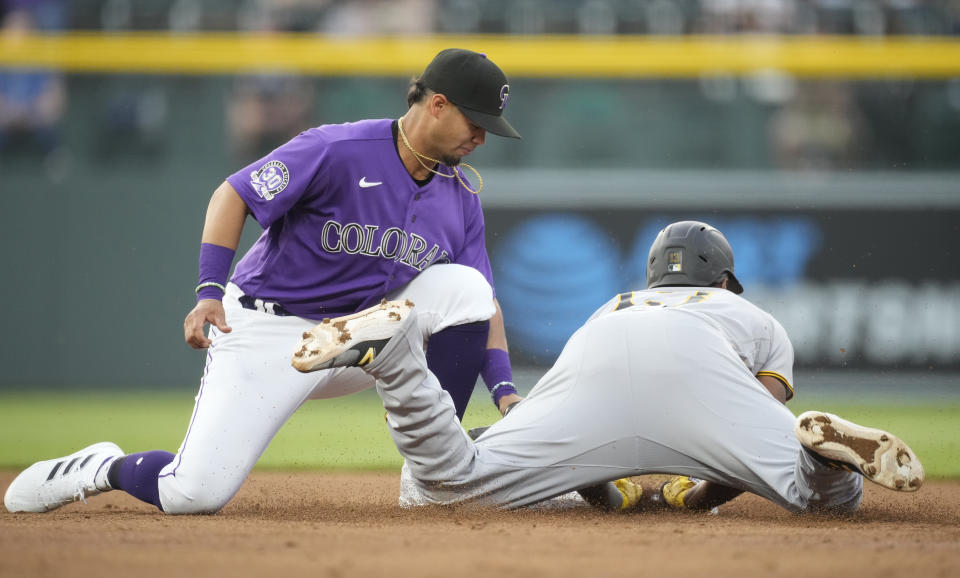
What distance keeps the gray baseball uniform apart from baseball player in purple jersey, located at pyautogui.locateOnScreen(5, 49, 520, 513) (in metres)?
0.41

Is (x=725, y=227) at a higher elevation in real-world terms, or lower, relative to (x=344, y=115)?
lower

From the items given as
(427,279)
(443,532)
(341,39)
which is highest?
(341,39)

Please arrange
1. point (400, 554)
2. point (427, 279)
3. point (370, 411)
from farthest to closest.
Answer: point (370, 411)
point (427, 279)
point (400, 554)

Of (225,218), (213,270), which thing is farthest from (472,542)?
(225,218)

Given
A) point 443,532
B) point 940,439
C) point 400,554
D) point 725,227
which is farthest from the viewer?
point 725,227

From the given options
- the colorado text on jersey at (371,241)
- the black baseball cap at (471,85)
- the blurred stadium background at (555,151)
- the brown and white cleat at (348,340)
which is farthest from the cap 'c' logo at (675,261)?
the blurred stadium background at (555,151)

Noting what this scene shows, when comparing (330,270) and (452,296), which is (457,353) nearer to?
(452,296)

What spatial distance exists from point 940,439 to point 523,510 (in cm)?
478

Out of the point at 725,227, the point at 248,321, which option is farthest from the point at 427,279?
the point at 725,227

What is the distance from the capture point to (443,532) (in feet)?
10.1

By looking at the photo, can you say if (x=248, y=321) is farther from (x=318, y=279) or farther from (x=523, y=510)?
(x=523, y=510)

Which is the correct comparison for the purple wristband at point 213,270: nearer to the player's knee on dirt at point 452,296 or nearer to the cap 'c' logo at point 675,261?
the player's knee on dirt at point 452,296

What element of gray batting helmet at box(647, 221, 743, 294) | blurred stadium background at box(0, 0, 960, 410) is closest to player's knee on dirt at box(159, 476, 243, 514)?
gray batting helmet at box(647, 221, 743, 294)

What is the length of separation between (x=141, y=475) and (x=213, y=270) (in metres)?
0.71
